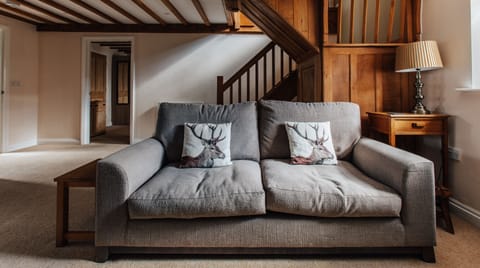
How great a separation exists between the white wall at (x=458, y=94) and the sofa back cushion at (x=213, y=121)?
5.39 feet

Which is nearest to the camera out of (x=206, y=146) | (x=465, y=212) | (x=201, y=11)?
(x=206, y=146)

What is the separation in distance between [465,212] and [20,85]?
6.74 metres

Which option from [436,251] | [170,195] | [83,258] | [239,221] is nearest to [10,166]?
[83,258]

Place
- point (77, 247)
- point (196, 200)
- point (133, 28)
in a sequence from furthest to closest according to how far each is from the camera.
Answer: point (133, 28) < point (77, 247) < point (196, 200)

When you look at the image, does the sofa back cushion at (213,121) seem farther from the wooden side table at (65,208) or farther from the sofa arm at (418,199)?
the sofa arm at (418,199)

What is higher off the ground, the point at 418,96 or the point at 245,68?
the point at 245,68

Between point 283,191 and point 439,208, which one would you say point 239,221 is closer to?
point 283,191

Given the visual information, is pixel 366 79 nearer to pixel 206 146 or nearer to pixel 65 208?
pixel 206 146

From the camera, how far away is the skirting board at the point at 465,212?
219 centimetres

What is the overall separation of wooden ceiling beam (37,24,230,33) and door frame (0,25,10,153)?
0.90 m

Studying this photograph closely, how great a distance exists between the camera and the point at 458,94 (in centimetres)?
242

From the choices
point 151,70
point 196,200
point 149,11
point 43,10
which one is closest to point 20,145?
point 43,10

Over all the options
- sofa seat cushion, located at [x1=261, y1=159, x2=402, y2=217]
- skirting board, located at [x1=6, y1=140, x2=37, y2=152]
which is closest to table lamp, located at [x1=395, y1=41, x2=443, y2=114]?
sofa seat cushion, located at [x1=261, y1=159, x2=402, y2=217]

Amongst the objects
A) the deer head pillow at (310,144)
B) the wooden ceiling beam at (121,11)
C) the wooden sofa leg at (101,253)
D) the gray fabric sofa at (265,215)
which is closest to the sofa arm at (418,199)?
the gray fabric sofa at (265,215)
